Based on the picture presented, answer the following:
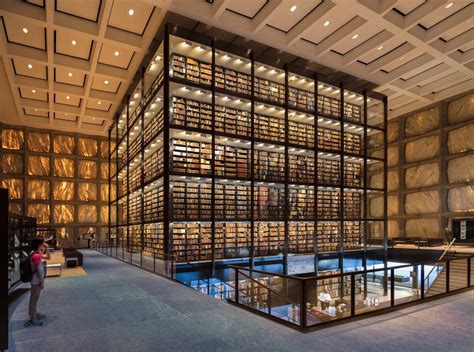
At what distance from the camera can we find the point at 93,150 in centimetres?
2838

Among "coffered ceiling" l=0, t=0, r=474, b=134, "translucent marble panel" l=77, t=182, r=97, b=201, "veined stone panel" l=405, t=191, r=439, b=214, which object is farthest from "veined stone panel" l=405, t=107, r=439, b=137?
"translucent marble panel" l=77, t=182, r=97, b=201

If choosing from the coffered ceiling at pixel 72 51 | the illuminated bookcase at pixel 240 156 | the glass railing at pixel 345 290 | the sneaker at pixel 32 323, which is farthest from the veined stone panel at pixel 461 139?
the sneaker at pixel 32 323

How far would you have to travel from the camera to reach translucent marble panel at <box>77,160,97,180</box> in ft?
91.1

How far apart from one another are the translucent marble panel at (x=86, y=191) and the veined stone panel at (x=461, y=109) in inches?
1064

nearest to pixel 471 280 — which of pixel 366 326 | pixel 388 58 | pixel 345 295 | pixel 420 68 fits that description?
pixel 345 295

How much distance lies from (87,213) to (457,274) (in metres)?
26.5

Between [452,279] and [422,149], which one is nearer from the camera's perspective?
[452,279]

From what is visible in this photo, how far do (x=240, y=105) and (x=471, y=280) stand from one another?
10.9 meters

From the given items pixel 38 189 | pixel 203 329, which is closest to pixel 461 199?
pixel 203 329

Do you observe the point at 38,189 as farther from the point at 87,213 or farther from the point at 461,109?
the point at 461,109

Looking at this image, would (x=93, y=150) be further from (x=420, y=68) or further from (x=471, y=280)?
(x=471, y=280)

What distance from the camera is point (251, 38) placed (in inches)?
580

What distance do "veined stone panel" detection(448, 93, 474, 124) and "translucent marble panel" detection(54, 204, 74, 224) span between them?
28408mm

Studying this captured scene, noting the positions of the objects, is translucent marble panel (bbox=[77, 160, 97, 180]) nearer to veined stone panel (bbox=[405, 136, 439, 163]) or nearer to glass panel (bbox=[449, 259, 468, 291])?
veined stone panel (bbox=[405, 136, 439, 163])
